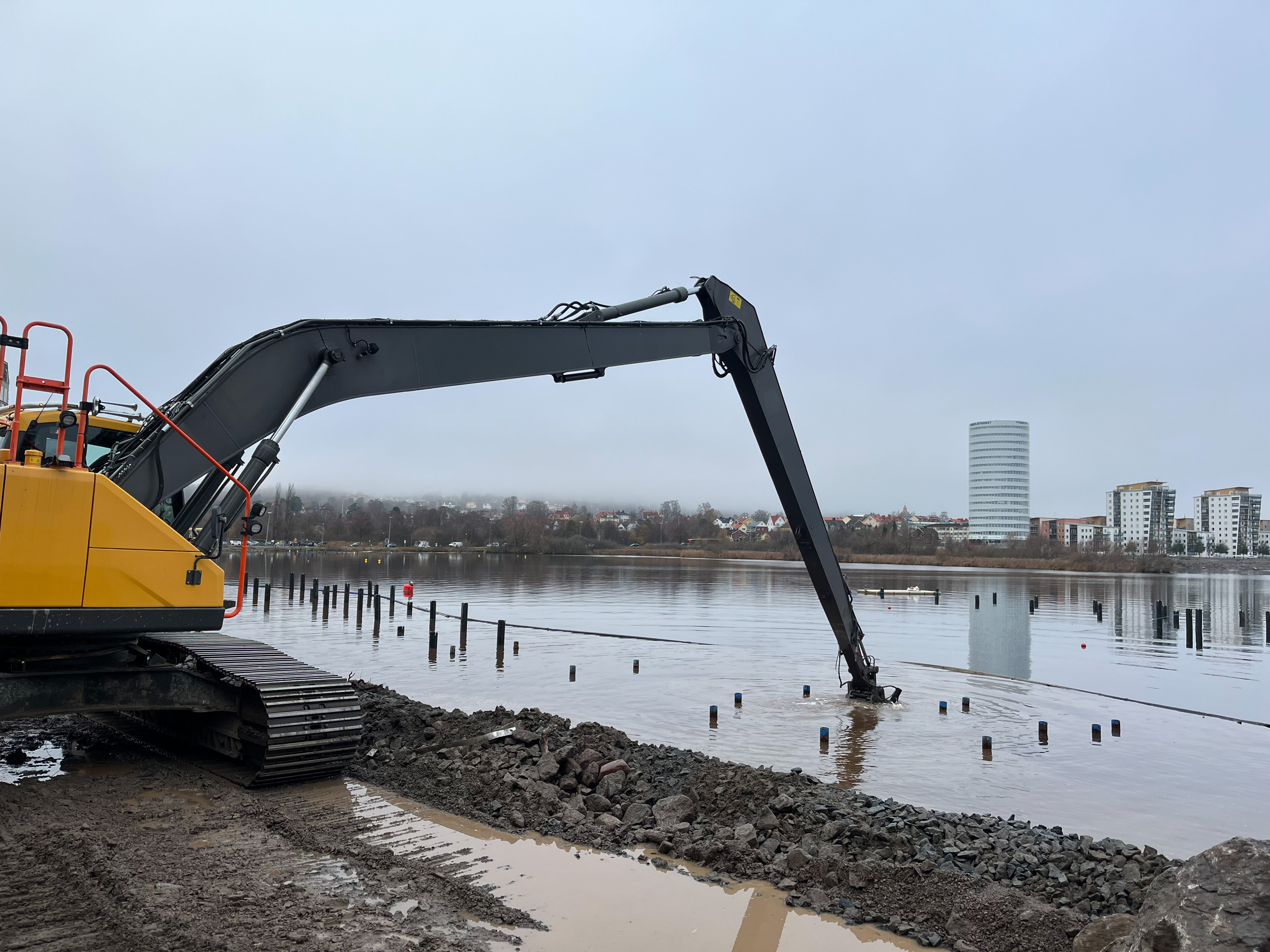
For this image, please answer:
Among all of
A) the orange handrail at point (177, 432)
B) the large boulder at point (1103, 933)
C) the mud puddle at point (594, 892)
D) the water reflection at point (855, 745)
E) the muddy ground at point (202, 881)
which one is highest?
the orange handrail at point (177, 432)

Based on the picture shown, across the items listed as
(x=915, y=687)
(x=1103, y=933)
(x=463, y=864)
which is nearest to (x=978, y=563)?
(x=915, y=687)

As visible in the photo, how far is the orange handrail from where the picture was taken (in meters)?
6.39

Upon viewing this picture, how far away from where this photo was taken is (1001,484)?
193000 millimetres

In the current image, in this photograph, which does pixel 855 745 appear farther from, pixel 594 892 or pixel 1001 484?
pixel 1001 484

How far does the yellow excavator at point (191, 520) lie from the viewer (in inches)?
247

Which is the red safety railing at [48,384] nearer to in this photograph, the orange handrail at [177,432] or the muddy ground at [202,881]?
the orange handrail at [177,432]

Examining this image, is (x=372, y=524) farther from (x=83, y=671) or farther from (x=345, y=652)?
(x=83, y=671)

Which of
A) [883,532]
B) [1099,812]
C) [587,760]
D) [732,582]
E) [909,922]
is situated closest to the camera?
[909,922]

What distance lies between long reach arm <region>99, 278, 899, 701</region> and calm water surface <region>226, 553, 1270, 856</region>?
6378mm

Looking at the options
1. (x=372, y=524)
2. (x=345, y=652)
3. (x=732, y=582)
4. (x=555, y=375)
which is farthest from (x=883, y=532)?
(x=555, y=375)

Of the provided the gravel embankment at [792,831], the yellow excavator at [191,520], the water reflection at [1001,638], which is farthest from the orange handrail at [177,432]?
the water reflection at [1001,638]

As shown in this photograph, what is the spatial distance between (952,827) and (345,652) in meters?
17.8

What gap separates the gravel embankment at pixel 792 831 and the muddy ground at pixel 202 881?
1677 millimetres

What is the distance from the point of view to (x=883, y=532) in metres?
120
